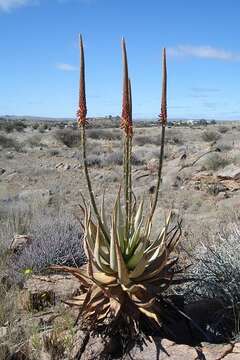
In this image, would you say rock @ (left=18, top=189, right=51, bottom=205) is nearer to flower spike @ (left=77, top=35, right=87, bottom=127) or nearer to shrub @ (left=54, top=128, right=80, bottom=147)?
flower spike @ (left=77, top=35, right=87, bottom=127)

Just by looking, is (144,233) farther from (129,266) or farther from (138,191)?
(138,191)

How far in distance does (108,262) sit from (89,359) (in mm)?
765

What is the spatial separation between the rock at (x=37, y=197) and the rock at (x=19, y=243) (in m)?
5.66

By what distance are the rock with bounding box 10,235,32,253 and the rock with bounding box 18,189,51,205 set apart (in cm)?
566

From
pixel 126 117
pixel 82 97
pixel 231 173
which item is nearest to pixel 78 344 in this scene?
pixel 126 117

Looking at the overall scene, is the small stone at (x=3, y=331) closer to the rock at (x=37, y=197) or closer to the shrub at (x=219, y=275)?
the shrub at (x=219, y=275)

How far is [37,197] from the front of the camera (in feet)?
46.1

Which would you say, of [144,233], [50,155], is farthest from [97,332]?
[50,155]

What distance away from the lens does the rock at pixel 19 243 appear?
7078 mm

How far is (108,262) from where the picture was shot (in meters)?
4.27

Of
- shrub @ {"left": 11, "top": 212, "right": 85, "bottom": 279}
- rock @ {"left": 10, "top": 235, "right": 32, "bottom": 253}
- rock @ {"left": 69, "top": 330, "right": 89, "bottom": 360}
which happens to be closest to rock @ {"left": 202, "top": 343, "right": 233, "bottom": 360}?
rock @ {"left": 69, "top": 330, "right": 89, "bottom": 360}

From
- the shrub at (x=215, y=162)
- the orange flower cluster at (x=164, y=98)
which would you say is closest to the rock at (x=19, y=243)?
the orange flower cluster at (x=164, y=98)

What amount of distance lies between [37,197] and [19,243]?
6930 millimetres

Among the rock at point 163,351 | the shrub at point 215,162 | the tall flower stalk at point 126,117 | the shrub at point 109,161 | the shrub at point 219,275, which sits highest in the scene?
the tall flower stalk at point 126,117
